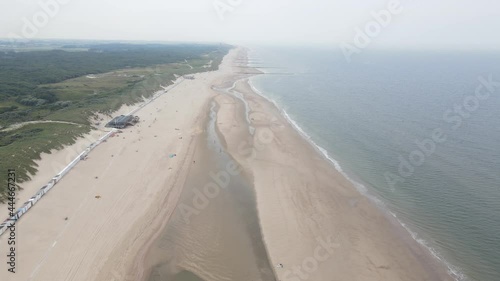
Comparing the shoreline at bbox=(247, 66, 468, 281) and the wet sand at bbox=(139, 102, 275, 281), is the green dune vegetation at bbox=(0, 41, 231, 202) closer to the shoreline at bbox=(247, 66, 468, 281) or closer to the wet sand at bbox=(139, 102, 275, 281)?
the wet sand at bbox=(139, 102, 275, 281)

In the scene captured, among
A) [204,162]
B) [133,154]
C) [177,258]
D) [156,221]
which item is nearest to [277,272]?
[177,258]

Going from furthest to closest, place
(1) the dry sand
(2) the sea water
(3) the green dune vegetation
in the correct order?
(3) the green dune vegetation, (2) the sea water, (1) the dry sand

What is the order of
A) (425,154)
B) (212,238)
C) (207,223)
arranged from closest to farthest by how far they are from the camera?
(212,238), (207,223), (425,154)

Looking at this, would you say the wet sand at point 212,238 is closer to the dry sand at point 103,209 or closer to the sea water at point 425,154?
the dry sand at point 103,209

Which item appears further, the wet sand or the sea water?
the sea water

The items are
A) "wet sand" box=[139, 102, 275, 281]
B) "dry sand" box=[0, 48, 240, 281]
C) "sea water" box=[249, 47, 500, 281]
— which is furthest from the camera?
"sea water" box=[249, 47, 500, 281]

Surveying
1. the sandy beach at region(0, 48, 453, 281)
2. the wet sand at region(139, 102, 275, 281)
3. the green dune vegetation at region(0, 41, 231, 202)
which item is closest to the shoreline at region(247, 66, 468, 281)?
the sandy beach at region(0, 48, 453, 281)

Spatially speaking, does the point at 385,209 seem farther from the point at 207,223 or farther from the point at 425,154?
the point at 425,154

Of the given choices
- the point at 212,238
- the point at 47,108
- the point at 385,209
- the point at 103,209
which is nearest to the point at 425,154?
the point at 385,209

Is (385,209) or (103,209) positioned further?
(385,209)
